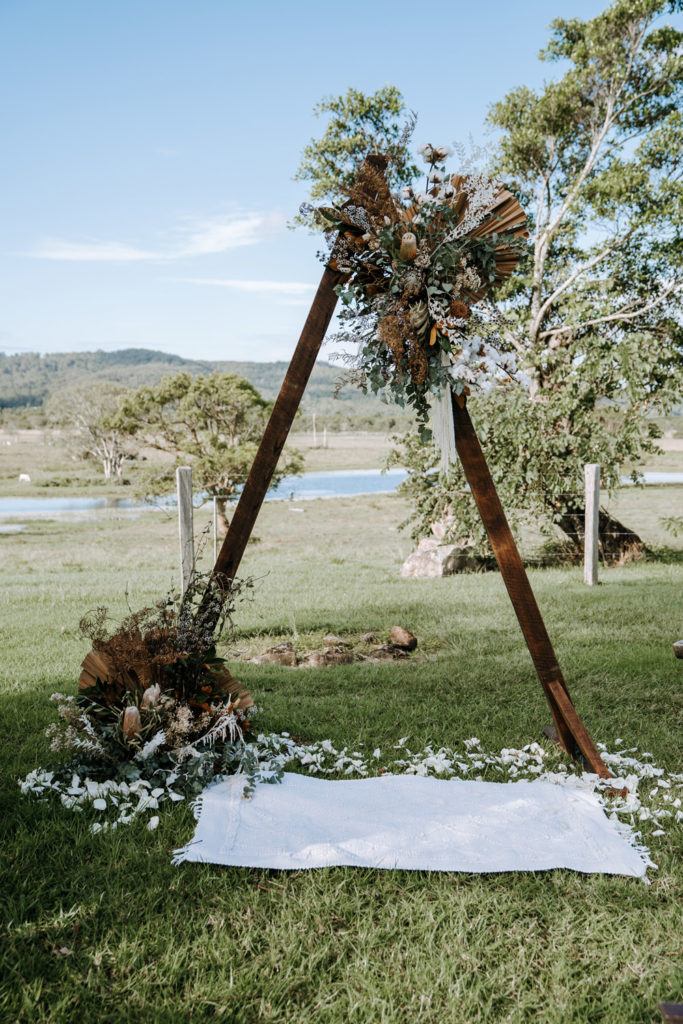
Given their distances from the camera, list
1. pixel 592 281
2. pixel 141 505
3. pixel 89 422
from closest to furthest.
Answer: pixel 592 281, pixel 141 505, pixel 89 422

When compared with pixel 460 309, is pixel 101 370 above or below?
above

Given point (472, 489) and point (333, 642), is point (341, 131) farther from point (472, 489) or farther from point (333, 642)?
point (472, 489)

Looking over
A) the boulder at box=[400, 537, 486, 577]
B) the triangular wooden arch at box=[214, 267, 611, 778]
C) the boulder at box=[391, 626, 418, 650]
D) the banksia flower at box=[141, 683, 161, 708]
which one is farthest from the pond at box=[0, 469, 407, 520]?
the banksia flower at box=[141, 683, 161, 708]

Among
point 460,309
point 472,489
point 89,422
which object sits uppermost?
point 460,309

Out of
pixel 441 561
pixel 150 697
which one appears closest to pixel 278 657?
pixel 150 697

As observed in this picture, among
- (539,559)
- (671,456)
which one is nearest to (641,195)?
(539,559)

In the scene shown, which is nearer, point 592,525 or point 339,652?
point 339,652

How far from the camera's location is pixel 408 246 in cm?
287

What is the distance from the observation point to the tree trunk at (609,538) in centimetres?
1039

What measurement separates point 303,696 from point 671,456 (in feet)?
127

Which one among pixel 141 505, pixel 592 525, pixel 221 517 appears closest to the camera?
pixel 592 525

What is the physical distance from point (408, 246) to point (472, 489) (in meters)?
1.05

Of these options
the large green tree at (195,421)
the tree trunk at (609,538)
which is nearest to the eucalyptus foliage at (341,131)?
the large green tree at (195,421)

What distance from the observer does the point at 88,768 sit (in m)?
3.07
